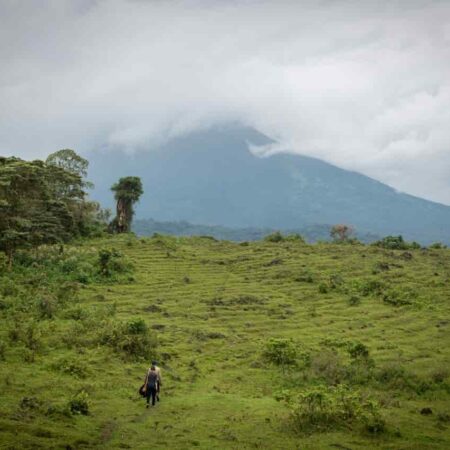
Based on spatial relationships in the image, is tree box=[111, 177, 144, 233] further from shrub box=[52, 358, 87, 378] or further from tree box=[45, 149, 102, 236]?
shrub box=[52, 358, 87, 378]

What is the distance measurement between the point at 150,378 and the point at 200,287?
26.3 meters

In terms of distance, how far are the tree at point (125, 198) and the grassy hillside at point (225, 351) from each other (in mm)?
20887

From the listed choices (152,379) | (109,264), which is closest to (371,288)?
(109,264)

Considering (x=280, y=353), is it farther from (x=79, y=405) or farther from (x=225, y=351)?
(x=79, y=405)

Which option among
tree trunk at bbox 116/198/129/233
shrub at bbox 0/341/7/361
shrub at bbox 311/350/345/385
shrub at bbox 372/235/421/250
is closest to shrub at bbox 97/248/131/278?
shrub at bbox 0/341/7/361

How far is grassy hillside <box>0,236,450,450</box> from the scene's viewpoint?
69.3 feet

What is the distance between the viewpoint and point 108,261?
52031mm

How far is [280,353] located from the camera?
1258 inches

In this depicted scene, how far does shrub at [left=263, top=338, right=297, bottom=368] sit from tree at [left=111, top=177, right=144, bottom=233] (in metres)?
52.3

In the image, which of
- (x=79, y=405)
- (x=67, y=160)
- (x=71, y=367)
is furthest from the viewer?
(x=67, y=160)

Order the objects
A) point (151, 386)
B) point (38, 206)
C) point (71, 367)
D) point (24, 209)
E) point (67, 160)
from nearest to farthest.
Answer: point (151, 386) → point (71, 367) → point (24, 209) → point (38, 206) → point (67, 160)

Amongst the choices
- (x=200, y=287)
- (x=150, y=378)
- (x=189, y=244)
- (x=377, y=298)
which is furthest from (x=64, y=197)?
(x=150, y=378)

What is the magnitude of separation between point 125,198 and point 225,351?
2008 inches

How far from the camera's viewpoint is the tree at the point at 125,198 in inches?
3189
